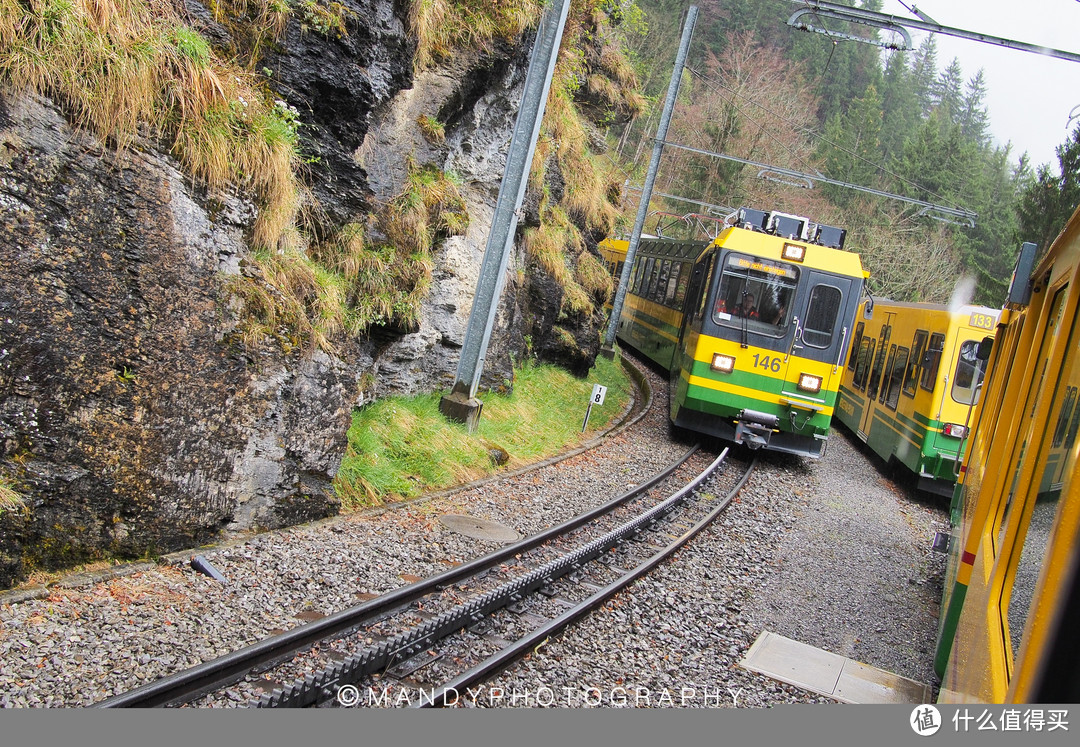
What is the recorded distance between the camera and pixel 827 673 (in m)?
6.11

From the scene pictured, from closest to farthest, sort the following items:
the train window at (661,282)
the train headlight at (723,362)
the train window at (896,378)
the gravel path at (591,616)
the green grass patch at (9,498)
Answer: the gravel path at (591,616) → the green grass patch at (9,498) → the train headlight at (723,362) → the train window at (896,378) → the train window at (661,282)

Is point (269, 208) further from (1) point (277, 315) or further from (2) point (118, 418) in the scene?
(2) point (118, 418)

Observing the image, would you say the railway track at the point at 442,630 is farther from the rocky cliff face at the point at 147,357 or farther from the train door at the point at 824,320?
the train door at the point at 824,320

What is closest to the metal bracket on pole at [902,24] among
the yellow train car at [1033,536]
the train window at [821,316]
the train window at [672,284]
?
the train window at [821,316]

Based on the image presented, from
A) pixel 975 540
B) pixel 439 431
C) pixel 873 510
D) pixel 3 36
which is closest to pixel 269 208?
pixel 3 36

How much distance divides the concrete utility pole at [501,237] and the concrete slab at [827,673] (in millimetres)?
5523

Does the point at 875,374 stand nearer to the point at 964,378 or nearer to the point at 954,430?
the point at 964,378

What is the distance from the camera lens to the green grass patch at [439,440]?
8383 millimetres

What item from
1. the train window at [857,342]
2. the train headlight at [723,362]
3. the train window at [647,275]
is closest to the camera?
the train headlight at [723,362]

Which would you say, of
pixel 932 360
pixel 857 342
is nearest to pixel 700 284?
pixel 932 360

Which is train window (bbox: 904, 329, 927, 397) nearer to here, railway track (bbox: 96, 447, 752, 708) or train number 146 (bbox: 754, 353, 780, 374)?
train number 146 (bbox: 754, 353, 780, 374)

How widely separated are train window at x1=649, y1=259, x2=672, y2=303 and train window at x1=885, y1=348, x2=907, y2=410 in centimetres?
603

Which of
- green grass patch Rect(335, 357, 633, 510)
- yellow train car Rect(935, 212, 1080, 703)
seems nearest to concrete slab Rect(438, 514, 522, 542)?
green grass patch Rect(335, 357, 633, 510)

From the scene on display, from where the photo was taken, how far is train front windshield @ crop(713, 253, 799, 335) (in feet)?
43.0
